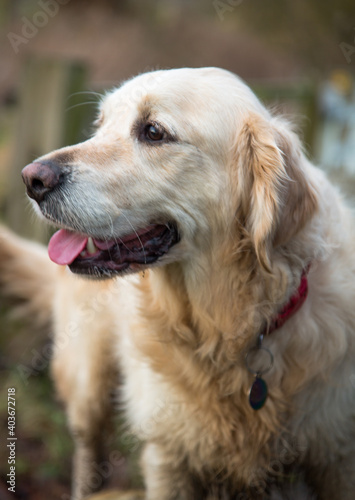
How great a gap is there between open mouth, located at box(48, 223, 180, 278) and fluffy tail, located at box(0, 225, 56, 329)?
4.35 feet

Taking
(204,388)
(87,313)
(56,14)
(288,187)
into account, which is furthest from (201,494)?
(56,14)

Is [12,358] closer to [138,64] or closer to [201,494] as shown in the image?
[201,494]

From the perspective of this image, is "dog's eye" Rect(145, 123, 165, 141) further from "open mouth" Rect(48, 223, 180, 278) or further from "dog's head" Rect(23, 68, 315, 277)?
"open mouth" Rect(48, 223, 180, 278)

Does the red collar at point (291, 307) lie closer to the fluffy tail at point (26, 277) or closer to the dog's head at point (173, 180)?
the dog's head at point (173, 180)

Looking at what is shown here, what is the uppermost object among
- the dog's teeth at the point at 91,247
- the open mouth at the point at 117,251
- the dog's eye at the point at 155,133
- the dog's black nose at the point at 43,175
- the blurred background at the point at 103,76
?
the dog's eye at the point at 155,133

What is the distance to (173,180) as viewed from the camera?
2.33 metres

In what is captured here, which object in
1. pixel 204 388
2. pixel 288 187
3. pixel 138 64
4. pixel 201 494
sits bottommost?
pixel 138 64

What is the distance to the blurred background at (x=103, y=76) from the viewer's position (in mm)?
4031

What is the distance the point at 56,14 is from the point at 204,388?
14276 millimetres

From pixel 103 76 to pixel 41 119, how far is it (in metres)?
8.13

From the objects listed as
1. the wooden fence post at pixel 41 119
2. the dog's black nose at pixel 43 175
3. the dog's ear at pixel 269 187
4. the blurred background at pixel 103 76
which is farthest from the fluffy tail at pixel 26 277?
the dog's ear at pixel 269 187

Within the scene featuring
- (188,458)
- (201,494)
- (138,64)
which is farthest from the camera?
(138,64)

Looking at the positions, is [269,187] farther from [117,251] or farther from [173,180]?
[117,251]

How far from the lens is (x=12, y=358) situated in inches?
180
